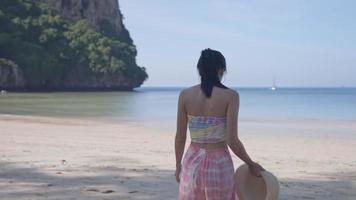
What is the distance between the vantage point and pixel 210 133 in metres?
3.28

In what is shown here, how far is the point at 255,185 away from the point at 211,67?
2.70 feet

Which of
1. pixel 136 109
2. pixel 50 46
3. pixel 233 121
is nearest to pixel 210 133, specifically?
pixel 233 121

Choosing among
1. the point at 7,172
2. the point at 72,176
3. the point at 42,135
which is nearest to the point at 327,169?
the point at 72,176

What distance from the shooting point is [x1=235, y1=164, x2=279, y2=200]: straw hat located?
3271mm

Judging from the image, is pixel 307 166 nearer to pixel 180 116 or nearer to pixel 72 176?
pixel 72 176

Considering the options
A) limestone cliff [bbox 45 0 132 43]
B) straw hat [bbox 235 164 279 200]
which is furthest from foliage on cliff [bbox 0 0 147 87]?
straw hat [bbox 235 164 279 200]

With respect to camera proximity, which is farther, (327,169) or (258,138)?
(258,138)

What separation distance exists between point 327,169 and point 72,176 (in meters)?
4.48

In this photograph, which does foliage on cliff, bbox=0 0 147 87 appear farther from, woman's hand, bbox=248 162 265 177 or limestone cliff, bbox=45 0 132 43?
woman's hand, bbox=248 162 265 177

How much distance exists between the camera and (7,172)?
7637 mm

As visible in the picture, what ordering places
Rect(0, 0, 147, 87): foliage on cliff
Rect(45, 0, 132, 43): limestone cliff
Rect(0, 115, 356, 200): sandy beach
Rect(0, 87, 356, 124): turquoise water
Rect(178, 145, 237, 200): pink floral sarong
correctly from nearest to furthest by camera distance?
Rect(178, 145, 237, 200): pink floral sarong < Rect(0, 115, 356, 200): sandy beach < Rect(0, 87, 356, 124): turquoise water < Rect(0, 0, 147, 87): foliage on cliff < Rect(45, 0, 132, 43): limestone cliff

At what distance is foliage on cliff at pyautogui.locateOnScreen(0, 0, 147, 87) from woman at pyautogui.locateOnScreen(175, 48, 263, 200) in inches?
3075

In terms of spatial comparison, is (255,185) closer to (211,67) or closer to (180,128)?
(180,128)

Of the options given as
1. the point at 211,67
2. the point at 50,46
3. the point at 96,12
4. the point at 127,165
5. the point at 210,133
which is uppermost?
the point at 96,12
